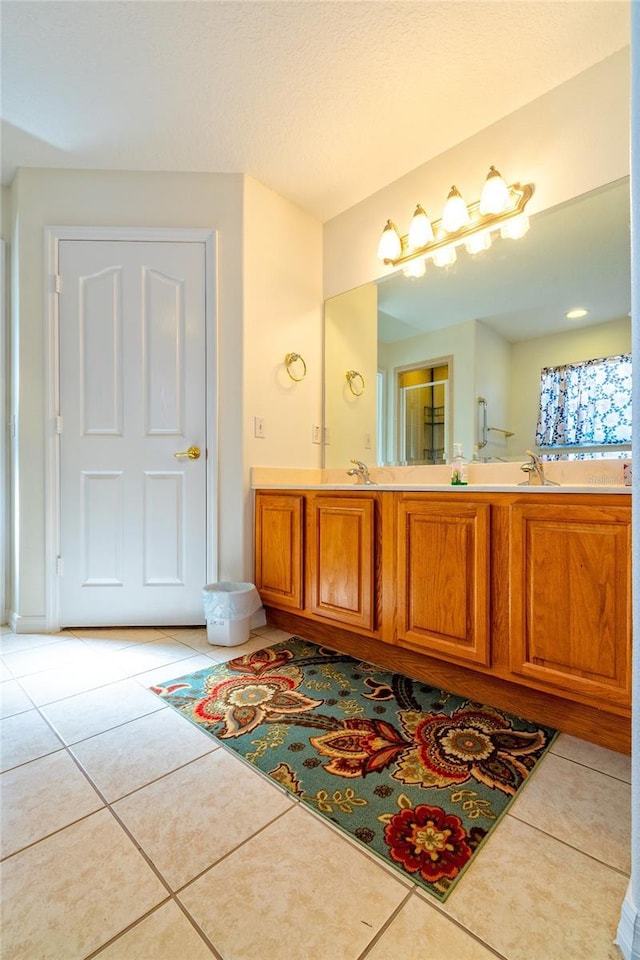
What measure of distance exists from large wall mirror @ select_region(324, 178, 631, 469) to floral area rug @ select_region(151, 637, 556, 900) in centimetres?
112

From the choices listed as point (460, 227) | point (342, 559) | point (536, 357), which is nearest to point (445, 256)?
point (460, 227)

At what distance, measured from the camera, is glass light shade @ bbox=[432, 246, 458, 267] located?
213cm

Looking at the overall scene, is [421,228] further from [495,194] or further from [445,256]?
[495,194]

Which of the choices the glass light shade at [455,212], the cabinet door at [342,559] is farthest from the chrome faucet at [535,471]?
the glass light shade at [455,212]

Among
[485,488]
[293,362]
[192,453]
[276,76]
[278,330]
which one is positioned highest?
[276,76]

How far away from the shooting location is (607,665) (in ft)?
3.87

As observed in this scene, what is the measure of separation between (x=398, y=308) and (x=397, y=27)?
1.08 m

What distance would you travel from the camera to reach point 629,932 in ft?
2.28

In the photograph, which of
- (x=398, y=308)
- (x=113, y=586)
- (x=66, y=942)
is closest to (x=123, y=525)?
(x=113, y=586)

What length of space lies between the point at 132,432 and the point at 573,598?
82.1 inches

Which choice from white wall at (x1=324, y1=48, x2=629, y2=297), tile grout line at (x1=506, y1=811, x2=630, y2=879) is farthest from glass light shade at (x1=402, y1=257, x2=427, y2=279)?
tile grout line at (x1=506, y1=811, x2=630, y2=879)

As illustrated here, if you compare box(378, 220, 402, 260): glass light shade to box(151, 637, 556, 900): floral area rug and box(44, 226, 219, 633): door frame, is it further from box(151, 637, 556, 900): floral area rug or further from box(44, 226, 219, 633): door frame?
box(151, 637, 556, 900): floral area rug

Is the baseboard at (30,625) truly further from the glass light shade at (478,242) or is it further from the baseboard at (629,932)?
the glass light shade at (478,242)

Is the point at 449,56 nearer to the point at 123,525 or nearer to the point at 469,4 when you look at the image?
the point at 469,4
